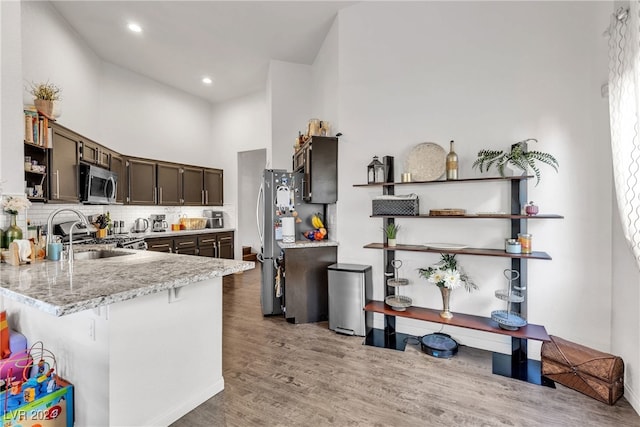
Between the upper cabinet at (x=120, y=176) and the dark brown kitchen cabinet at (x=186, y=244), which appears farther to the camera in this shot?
the dark brown kitchen cabinet at (x=186, y=244)

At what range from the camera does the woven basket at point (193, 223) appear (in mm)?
5988

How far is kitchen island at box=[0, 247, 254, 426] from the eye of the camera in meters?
1.43

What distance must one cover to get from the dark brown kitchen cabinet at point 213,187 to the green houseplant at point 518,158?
17.8 ft

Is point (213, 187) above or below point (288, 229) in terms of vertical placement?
above

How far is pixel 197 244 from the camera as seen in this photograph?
5664 millimetres

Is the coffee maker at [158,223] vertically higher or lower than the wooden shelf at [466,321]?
higher

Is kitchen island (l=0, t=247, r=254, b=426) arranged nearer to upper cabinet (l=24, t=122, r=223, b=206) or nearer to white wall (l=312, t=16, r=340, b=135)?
upper cabinet (l=24, t=122, r=223, b=206)

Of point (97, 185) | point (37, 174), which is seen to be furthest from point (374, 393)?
point (97, 185)

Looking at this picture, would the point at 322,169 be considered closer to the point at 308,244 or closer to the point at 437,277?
the point at 308,244

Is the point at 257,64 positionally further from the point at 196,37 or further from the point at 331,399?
the point at 331,399

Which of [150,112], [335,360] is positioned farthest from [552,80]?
[150,112]

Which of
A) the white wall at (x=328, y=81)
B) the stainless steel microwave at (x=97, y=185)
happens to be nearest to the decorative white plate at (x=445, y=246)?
the white wall at (x=328, y=81)

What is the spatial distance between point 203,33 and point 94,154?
231cm

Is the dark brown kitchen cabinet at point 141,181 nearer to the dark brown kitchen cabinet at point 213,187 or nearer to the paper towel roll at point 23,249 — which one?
the dark brown kitchen cabinet at point 213,187
